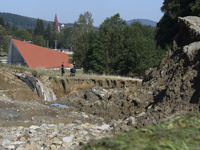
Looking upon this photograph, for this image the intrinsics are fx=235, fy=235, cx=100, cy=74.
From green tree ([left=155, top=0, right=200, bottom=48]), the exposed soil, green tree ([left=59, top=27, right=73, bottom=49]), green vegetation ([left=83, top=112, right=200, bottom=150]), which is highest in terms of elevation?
green tree ([left=59, top=27, right=73, bottom=49])

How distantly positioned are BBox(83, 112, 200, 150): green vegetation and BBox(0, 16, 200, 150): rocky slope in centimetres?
248

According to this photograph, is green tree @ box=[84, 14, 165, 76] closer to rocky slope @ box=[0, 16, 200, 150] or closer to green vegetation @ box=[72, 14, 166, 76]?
green vegetation @ box=[72, 14, 166, 76]

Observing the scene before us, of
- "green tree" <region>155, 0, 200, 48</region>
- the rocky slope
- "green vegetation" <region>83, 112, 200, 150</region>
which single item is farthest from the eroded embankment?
"green vegetation" <region>83, 112, 200, 150</region>

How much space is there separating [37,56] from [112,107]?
2506 cm

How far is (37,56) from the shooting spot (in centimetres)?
3372

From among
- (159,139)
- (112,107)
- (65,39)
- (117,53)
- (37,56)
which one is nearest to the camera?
(159,139)

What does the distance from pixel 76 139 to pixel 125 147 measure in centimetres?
444

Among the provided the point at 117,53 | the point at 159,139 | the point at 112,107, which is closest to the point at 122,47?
the point at 117,53

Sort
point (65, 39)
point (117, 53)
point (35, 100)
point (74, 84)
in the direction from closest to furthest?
point (35, 100) < point (74, 84) < point (117, 53) < point (65, 39)

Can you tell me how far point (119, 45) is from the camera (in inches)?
1235

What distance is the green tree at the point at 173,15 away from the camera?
30.4 metres

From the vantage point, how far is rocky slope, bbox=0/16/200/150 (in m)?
7.23

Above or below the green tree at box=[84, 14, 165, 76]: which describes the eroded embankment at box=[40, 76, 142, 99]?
below

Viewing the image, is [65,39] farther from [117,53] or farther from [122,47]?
[117,53]
